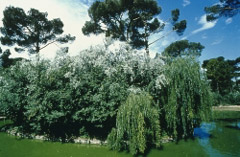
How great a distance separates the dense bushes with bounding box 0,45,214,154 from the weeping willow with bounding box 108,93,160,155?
0.05 m

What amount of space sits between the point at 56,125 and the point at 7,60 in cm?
2867

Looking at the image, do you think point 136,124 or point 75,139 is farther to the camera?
point 75,139

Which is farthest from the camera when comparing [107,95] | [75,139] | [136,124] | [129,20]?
[129,20]

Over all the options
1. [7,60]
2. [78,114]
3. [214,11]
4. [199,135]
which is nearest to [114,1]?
[214,11]

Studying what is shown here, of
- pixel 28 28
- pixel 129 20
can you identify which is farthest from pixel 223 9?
pixel 28 28

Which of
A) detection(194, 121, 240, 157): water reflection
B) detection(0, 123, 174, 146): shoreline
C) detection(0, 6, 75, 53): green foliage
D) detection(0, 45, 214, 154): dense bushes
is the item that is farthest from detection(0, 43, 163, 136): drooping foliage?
detection(0, 6, 75, 53): green foliage

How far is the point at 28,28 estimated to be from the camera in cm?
Result: 2395

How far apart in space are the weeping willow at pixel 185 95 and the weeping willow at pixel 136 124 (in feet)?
6.53

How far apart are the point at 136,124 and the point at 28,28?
77.6 ft

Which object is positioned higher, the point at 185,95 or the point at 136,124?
the point at 185,95

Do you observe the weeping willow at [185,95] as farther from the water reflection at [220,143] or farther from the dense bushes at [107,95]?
the water reflection at [220,143]

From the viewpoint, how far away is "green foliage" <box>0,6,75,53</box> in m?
22.7

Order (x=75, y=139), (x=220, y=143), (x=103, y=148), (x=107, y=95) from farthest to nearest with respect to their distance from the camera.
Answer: (x=75, y=139), (x=107, y=95), (x=220, y=143), (x=103, y=148)

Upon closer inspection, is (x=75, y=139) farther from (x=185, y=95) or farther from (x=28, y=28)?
(x=28, y=28)
